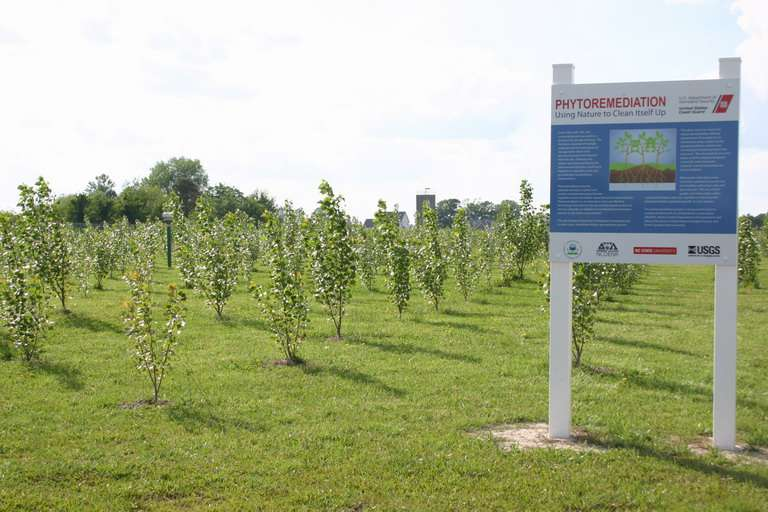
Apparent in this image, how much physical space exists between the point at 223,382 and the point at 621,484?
5.70m

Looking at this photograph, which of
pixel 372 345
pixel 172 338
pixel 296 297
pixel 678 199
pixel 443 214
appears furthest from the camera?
pixel 443 214

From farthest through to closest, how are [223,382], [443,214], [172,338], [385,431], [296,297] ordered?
1. [443,214]
2. [296,297]
3. [223,382]
4. [172,338]
5. [385,431]

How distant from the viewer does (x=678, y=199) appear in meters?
7.24

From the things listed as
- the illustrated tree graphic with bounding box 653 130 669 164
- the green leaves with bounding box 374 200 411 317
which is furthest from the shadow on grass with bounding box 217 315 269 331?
the illustrated tree graphic with bounding box 653 130 669 164

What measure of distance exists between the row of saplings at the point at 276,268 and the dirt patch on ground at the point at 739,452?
11.4 feet

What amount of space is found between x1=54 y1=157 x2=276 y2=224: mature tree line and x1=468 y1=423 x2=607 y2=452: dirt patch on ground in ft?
128

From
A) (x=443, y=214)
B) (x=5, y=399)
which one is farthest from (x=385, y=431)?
(x=443, y=214)

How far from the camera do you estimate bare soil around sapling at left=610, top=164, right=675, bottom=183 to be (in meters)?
7.25

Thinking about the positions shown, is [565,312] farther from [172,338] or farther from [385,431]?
[172,338]

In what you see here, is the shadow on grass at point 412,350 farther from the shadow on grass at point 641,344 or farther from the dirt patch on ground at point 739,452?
the dirt patch on ground at point 739,452

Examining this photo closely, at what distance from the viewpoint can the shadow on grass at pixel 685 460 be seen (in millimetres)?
6469

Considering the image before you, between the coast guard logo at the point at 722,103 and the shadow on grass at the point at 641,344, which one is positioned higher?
the coast guard logo at the point at 722,103

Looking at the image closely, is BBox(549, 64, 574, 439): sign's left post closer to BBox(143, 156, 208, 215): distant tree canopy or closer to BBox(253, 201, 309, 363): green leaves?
BBox(253, 201, 309, 363): green leaves

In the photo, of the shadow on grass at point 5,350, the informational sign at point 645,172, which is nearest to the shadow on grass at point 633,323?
the informational sign at point 645,172
